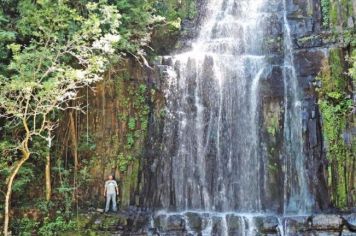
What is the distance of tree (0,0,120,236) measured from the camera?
35.4 ft

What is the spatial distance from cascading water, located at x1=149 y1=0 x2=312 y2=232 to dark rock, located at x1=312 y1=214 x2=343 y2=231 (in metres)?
1.18

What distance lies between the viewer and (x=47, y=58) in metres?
11.4

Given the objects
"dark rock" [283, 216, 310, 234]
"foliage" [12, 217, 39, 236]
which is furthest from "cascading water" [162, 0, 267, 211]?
"foliage" [12, 217, 39, 236]

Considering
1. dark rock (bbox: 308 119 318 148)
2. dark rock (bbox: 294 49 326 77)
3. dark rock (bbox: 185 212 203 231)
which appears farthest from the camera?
dark rock (bbox: 294 49 326 77)

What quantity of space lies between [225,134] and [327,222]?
3728 millimetres

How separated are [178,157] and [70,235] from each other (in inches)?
144

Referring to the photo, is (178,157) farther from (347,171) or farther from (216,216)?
(347,171)

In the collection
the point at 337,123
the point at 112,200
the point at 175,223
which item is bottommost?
the point at 175,223

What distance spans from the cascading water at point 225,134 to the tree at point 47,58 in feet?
10.1

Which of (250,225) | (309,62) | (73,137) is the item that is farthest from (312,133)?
(73,137)

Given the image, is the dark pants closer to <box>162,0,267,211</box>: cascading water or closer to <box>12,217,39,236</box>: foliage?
<box>162,0,267,211</box>: cascading water

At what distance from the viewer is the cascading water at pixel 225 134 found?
13.4m

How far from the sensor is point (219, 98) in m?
14.3

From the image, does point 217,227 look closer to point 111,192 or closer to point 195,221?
point 195,221
